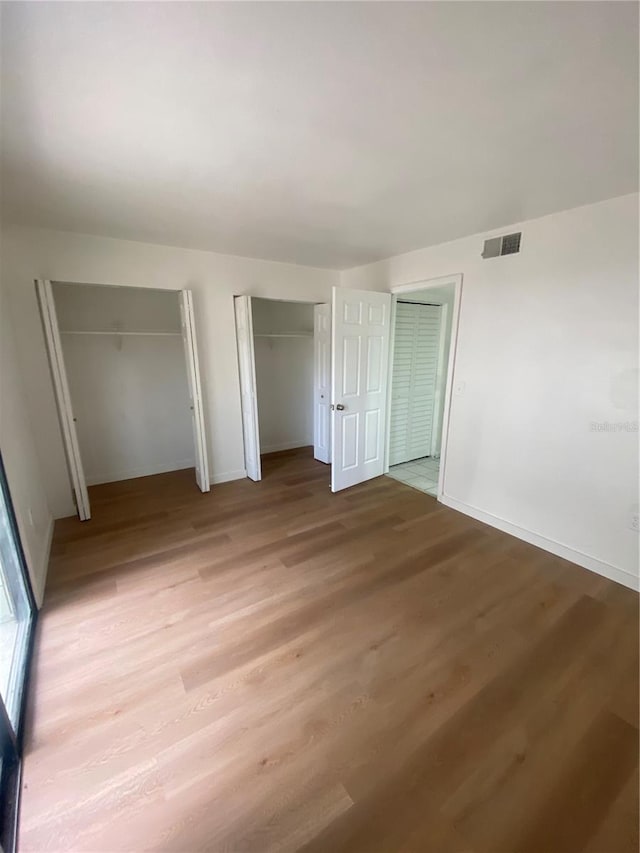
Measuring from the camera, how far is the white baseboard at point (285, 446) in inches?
204

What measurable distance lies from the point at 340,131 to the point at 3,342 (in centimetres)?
270

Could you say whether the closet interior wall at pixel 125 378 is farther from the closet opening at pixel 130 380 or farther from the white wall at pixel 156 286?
the white wall at pixel 156 286

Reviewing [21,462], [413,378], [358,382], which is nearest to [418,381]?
[413,378]

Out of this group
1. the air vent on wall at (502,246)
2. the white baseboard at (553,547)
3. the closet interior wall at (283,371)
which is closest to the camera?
the white baseboard at (553,547)

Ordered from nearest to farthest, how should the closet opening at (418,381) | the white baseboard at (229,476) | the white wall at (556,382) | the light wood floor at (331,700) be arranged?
1. the light wood floor at (331,700)
2. the white wall at (556,382)
3. the white baseboard at (229,476)
4. the closet opening at (418,381)

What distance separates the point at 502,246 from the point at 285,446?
3702 mm

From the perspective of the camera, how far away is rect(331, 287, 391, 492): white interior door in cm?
348

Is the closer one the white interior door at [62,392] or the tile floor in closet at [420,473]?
the white interior door at [62,392]

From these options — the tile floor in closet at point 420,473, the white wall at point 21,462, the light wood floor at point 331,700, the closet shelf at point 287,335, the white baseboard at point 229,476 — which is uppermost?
the closet shelf at point 287,335

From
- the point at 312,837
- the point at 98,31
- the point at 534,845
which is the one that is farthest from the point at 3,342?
the point at 534,845

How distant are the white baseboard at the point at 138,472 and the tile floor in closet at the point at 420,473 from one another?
272 cm

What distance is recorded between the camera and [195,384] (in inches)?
140

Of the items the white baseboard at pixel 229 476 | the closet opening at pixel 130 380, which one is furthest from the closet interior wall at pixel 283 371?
the closet opening at pixel 130 380

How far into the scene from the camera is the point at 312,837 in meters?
1.17
